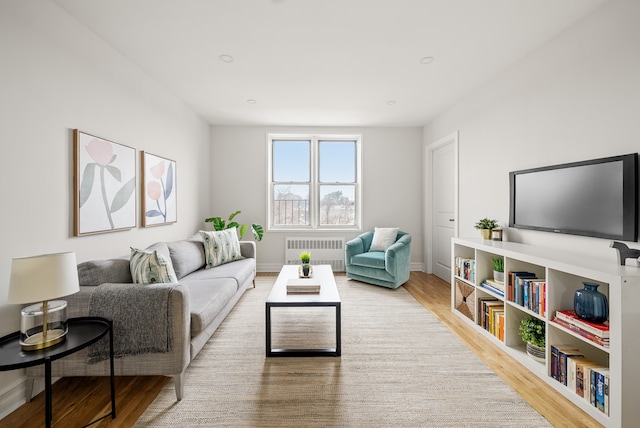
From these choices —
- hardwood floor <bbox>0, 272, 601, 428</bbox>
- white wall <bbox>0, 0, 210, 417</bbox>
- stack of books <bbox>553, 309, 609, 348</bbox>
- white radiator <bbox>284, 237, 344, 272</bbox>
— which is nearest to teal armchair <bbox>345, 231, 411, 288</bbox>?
white radiator <bbox>284, 237, 344, 272</bbox>

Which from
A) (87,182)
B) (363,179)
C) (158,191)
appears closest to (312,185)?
(363,179)

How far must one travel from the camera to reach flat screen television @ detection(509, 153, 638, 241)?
1.77 metres

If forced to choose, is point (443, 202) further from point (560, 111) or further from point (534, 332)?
point (534, 332)

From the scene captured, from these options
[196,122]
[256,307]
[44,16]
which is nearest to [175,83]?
[196,122]

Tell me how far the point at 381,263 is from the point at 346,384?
220cm

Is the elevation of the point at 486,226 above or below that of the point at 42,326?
above

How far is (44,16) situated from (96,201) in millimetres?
1278

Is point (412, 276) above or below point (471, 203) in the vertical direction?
below

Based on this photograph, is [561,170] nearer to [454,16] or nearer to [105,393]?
[454,16]

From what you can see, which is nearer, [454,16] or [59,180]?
[59,180]

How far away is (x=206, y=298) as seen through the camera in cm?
223

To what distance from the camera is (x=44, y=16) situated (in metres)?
1.83

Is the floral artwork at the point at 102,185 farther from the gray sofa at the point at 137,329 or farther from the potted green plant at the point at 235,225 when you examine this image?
the potted green plant at the point at 235,225

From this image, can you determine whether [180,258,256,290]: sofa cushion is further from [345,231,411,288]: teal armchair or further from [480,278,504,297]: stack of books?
[480,278,504,297]: stack of books
